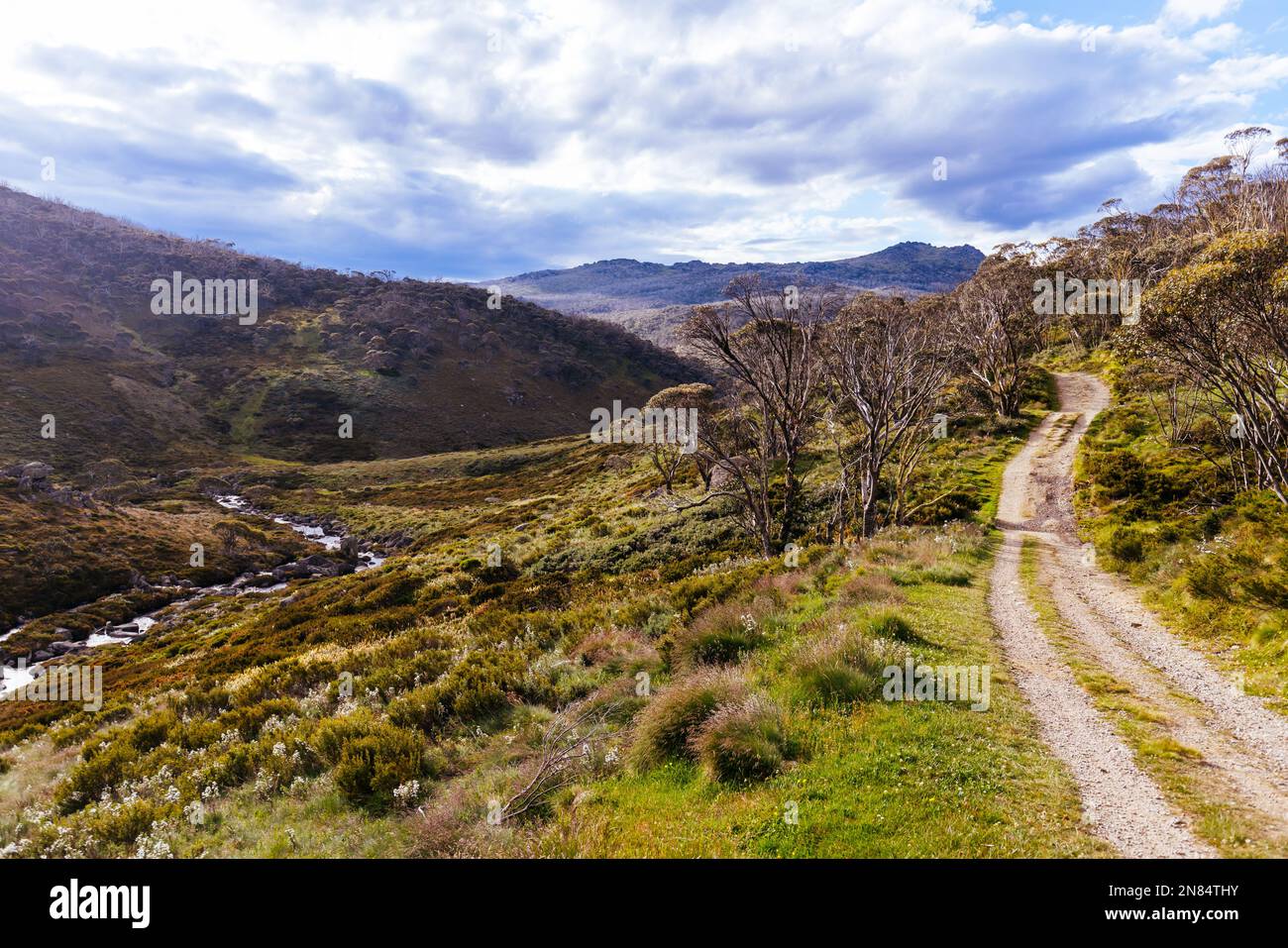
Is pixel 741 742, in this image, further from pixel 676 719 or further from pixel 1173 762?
pixel 1173 762

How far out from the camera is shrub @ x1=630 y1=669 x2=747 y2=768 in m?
7.31

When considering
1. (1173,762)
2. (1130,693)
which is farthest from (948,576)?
(1173,762)

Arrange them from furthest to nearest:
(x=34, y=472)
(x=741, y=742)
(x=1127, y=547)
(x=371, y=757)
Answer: (x=34, y=472), (x=1127, y=547), (x=371, y=757), (x=741, y=742)

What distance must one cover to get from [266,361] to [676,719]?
149 metres

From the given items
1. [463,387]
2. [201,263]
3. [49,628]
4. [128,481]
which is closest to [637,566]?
[49,628]

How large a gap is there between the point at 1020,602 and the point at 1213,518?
28.7 feet

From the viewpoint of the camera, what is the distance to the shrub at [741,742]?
6.59m

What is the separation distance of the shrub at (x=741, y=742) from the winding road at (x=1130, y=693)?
3129 millimetres

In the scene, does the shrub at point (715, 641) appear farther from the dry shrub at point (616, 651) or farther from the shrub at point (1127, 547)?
the shrub at point (1127, 547)

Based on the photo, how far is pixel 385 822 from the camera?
7.21 metres

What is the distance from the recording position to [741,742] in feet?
22.1

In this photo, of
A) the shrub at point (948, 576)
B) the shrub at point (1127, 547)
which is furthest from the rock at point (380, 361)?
the shrub at point (1127, 547)

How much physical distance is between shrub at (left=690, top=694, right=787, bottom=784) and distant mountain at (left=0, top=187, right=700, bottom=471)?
308 ft
